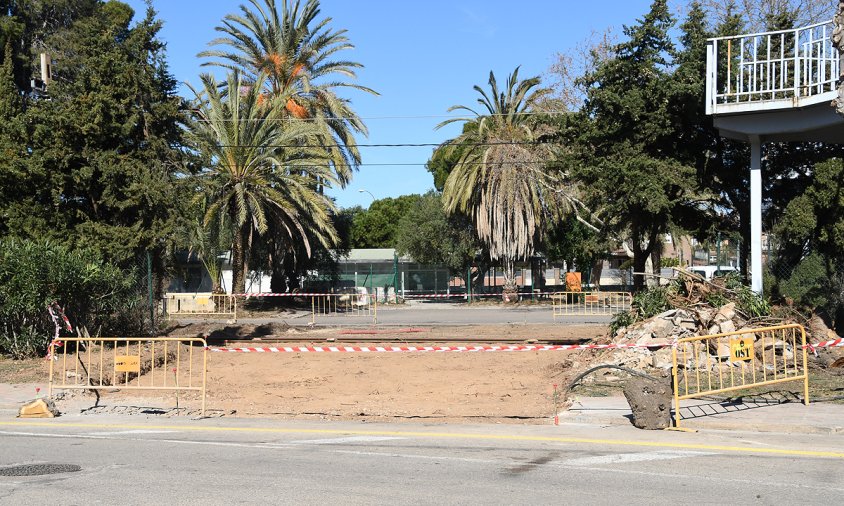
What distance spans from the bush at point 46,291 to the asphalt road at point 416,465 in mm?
7051

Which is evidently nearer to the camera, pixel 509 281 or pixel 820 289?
pixel 820 289

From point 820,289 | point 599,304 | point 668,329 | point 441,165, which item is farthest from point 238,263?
point 441,165

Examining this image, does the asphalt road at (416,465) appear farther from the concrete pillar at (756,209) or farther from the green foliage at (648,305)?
the concrete pillar at (756,209)

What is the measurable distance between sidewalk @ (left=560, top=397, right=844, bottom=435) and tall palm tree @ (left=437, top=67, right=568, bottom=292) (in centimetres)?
2713

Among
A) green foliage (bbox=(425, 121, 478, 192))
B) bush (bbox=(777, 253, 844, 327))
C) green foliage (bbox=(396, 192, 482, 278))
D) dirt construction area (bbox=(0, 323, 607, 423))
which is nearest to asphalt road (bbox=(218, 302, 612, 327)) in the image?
dirt construction area (bbox=(0, 323, 607, 423))

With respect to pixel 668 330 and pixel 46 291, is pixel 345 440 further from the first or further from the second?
pixel 46 291

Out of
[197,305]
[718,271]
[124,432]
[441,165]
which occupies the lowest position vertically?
[124,432]

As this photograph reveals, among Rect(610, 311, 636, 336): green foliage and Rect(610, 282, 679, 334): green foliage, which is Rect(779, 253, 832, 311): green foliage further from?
Rect(610, 311, 636, 336): green foliage

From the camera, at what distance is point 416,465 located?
845 centimetres

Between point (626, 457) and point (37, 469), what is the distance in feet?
21.4

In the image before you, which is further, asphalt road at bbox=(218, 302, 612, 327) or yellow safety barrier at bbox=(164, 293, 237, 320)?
yellow safety barrier at bbox=(164, 293, 237, 320)

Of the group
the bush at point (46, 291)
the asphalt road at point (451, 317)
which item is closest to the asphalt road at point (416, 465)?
the bush at point (46, 291)

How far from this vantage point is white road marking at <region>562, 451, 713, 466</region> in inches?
334

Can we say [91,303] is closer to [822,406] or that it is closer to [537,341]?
[537,341]
